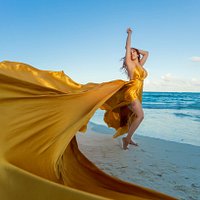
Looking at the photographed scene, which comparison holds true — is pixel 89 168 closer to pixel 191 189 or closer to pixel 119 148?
pixel 191 189

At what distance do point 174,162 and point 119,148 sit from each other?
47.1 inches

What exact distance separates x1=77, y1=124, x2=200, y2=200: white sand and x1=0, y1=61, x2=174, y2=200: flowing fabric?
0.68 m

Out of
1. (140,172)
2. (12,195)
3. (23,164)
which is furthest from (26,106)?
(140,172)

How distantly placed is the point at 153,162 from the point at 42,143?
2.38 meters

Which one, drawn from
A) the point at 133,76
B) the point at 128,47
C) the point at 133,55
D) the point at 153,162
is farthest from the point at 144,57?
the point at 153,162

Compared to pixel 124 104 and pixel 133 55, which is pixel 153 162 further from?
pixel 133 55

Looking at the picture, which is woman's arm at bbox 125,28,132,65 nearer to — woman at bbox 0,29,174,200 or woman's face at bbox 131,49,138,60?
woman's face at bbox 131,49,138,60

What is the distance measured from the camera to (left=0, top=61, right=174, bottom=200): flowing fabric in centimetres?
223

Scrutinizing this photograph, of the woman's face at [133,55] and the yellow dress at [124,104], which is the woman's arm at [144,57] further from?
the yellow dress at [124,104]

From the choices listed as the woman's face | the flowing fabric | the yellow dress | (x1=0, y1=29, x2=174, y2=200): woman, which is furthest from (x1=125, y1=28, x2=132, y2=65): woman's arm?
the flowing fabric

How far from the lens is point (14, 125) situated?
256cm

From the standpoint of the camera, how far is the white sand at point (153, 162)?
338 cm

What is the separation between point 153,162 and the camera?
14.4ft

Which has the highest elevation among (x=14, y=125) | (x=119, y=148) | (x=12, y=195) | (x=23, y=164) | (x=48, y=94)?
(x=48, y=94)
